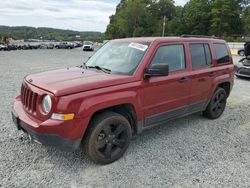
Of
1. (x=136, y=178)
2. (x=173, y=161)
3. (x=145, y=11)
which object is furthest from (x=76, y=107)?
(x=145, y=11)

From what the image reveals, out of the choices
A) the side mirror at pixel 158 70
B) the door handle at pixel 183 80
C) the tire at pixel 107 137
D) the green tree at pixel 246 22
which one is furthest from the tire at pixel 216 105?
the green tree at pixel 246 22

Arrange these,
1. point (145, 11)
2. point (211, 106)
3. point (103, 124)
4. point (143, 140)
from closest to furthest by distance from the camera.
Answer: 1. point (103, 124)
2. point (143, 140)
3. point (211, 106)
4. point (145, 11)

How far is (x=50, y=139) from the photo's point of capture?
10.5 feet

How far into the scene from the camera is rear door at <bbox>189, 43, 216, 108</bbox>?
4.86 m

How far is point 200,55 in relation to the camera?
16.7 ft

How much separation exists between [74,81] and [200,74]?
101 inches

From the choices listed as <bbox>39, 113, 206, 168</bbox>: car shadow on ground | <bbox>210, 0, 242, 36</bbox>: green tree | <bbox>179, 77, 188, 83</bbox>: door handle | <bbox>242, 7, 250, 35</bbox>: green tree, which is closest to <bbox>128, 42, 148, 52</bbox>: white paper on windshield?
<bbox>179, 77, 188, 83</bbox>: door handle

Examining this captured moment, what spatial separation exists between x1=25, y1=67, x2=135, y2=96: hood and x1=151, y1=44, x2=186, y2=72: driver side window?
71 cm

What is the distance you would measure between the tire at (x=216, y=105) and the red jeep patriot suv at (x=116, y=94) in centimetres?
34

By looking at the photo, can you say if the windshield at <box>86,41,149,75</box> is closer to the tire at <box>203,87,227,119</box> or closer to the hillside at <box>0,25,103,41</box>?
the tire at <box>203,87,227,119</box>

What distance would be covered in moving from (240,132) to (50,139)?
3664mm

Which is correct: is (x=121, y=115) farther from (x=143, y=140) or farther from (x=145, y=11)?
(x=145, y=11)

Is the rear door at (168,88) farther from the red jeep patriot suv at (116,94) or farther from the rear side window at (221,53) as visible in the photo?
the rear side window at (221,53)

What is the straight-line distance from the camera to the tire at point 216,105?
18.4 feet
